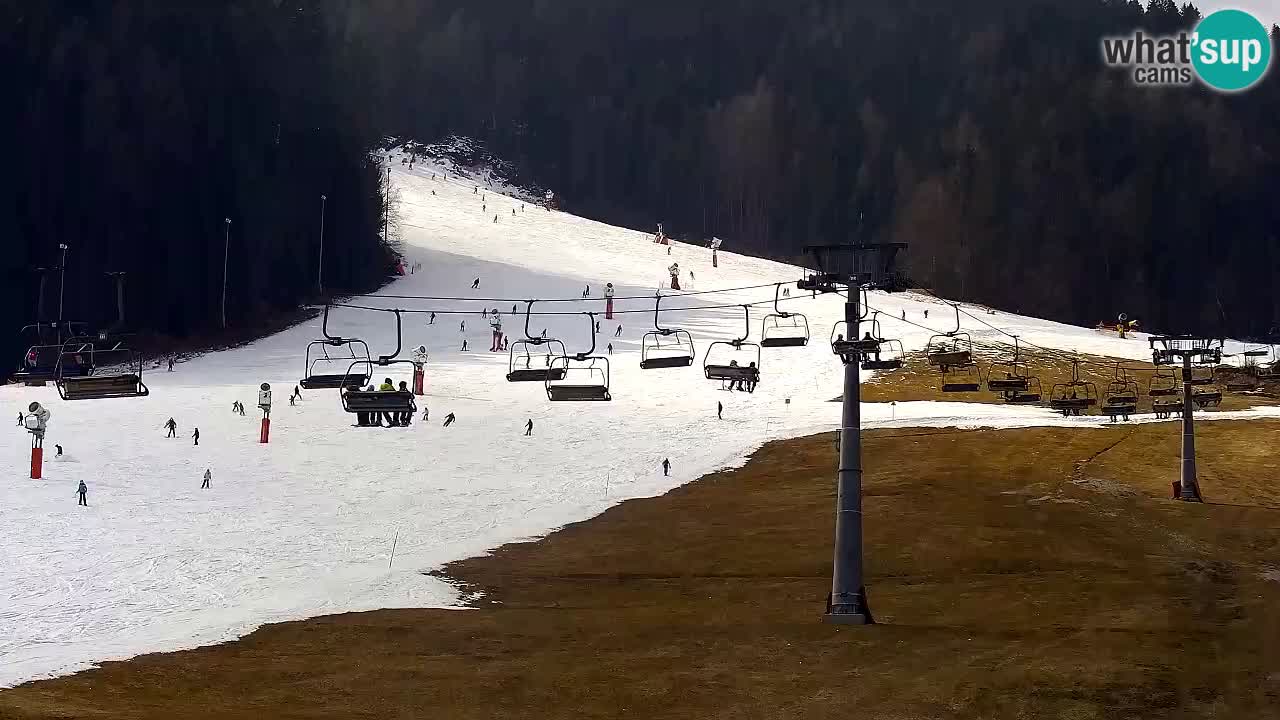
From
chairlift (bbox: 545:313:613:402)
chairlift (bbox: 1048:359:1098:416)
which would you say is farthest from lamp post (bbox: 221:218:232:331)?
chairlift (bbox: 1048:359:1098:416)

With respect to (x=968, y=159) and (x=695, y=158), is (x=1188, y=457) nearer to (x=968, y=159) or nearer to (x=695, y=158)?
(x=968, y=159)

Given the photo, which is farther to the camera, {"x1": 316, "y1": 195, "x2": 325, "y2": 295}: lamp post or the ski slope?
{"x1": 316, "y1": 195, "x2": 325, "y2": 295}: lamp post

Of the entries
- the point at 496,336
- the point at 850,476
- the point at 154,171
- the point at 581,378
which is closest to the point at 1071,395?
the point at 581,378

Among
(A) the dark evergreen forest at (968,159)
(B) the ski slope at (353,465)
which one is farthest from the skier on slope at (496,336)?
(A) the dark evergreen forest at (968,159)

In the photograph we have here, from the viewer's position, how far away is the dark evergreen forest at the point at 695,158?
3282 inches

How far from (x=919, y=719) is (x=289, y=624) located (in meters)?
17.2

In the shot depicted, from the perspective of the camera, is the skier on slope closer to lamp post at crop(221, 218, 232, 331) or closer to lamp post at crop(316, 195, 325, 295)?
lamp post at crop(221, 218, 232, 331)

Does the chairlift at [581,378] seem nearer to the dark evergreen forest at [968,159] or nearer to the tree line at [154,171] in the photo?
the tree line at [154,171]

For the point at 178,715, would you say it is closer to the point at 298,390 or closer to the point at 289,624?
the point at 289,624

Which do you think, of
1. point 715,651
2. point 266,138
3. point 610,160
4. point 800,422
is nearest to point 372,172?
point 266,138

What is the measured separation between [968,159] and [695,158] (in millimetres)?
40624

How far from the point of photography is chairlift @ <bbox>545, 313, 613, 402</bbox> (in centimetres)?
4125

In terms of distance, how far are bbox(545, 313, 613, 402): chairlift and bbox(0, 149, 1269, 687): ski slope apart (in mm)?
1453

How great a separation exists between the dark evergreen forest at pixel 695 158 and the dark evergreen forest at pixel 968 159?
34 cm
